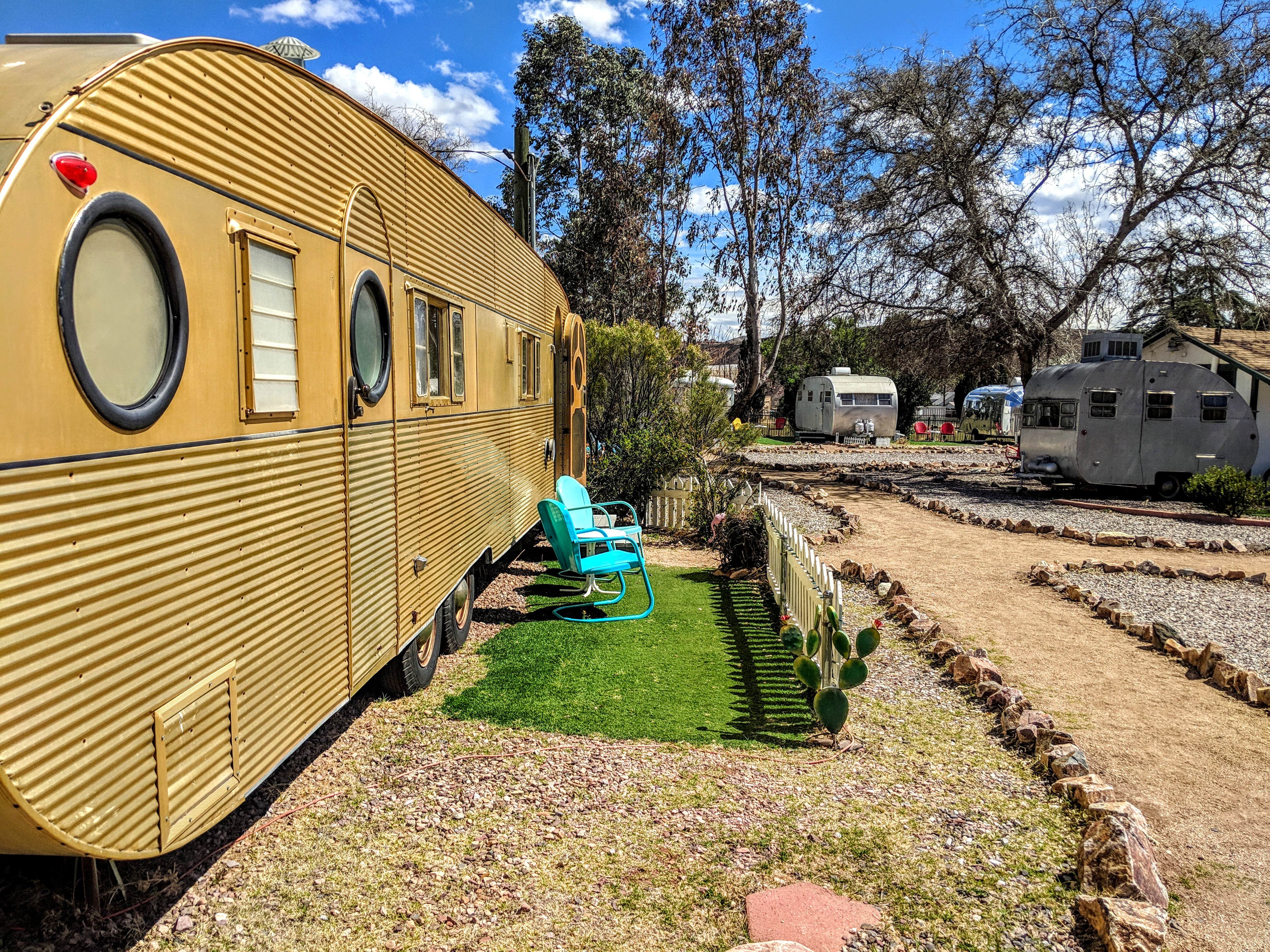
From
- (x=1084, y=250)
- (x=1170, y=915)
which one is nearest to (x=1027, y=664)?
(x=1170, y=915)

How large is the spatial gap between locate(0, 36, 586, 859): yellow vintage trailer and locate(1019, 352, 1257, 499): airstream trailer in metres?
14.7

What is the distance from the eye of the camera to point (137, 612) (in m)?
2.19

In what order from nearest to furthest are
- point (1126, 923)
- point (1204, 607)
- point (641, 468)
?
point (1126, 923)
point (1204, 607)
point (641, 468)

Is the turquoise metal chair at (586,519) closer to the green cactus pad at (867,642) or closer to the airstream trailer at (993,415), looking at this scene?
the green cactus pad at (867,642)

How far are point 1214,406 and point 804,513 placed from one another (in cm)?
811

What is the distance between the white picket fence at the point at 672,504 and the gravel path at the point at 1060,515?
5116 mm

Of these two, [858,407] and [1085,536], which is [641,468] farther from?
[858,407]

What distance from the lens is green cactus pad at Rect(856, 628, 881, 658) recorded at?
466 cm

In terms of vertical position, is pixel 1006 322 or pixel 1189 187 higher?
pixel 1189 187

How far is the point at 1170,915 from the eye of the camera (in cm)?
314

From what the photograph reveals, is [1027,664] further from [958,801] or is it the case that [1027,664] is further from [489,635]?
[489,635]

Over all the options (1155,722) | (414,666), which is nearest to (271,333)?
(414,666)

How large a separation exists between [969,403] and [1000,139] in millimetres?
18847

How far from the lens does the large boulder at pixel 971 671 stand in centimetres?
545
